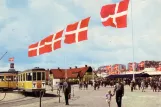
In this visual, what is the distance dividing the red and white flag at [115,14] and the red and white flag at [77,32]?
1.90m

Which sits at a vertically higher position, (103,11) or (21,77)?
(103,11)

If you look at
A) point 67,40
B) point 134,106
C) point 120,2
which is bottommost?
point 134,106

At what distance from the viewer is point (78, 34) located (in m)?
28.2

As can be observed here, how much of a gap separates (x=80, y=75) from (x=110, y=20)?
104267 millimetres

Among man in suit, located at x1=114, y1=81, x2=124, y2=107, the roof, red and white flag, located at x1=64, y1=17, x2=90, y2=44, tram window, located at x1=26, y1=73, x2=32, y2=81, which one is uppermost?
red and white flag, located at x1=64, y1=17, x2=90, y2=44

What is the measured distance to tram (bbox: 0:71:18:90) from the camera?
48.7 m

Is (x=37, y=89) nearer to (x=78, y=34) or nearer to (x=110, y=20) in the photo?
(x=78, y=34)

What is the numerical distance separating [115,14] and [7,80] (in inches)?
1087

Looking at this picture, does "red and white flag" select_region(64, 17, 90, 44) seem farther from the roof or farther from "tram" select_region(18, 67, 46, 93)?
the roof

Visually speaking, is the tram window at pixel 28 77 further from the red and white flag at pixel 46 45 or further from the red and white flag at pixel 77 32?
the red and white flag at pixel 77 32

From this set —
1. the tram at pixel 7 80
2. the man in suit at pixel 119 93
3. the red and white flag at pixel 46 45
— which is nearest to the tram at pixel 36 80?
the red and white flag at pixel 46 45

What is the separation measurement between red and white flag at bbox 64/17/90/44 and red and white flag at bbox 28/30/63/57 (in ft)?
8.77

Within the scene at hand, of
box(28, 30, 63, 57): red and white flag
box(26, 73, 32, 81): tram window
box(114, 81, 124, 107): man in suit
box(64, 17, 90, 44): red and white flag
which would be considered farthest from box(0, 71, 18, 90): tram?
box(114, 81, 124, 107): man in suit

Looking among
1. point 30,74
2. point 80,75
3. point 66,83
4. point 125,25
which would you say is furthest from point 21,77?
point 80,75
